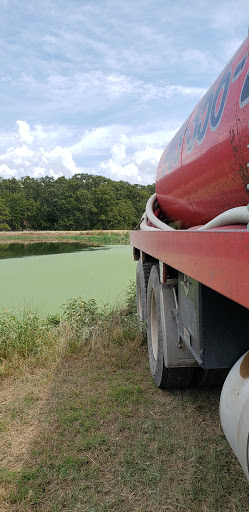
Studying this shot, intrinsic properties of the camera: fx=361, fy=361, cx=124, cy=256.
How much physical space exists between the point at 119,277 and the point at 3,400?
6.09 m

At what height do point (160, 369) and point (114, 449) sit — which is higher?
point (160, 369)

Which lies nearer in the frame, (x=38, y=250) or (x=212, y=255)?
(x=212, y=255)

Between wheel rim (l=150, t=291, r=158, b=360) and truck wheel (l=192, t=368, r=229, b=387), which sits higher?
wheel rim (l=150, t=291, r=158, b=360)

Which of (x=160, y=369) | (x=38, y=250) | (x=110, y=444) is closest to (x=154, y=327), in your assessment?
(x=160, y=369)

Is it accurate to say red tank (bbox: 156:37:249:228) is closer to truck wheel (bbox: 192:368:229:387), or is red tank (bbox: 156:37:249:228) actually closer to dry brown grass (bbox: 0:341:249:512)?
truck wheel (bbox: 192:368:229:387)

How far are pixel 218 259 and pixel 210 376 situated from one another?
1791 millimetres

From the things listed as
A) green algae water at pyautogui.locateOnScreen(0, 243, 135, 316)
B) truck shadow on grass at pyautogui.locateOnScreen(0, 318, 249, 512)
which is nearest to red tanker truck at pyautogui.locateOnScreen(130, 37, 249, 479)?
truck shadow on grass at pyautogui.locateOnScreen(0, 318, 249, 512)

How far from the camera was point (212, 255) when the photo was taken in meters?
1.21

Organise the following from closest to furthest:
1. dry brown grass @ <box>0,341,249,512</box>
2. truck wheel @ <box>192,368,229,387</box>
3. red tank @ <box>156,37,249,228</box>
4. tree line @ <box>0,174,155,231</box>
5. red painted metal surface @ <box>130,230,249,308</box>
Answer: red painted metal surface @ <box>130,230,249,308</box> → red tank @ <box>156,37,249,228</box> → dry brown grass @ <box>0,341,249,512</box> → truck wheel @ <box>192,368,229,387</box> → tree line @ <box>0,174,155,231</box>

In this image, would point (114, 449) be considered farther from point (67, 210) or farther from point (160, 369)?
point (67, 210)

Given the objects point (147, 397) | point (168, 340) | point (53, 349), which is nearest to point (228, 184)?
point (168, 340)

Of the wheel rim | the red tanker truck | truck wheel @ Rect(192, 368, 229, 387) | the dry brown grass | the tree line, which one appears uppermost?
Result: the tree line

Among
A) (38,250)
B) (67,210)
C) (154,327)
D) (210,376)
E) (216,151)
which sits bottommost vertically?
(38,250)

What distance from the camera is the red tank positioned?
160 cm
